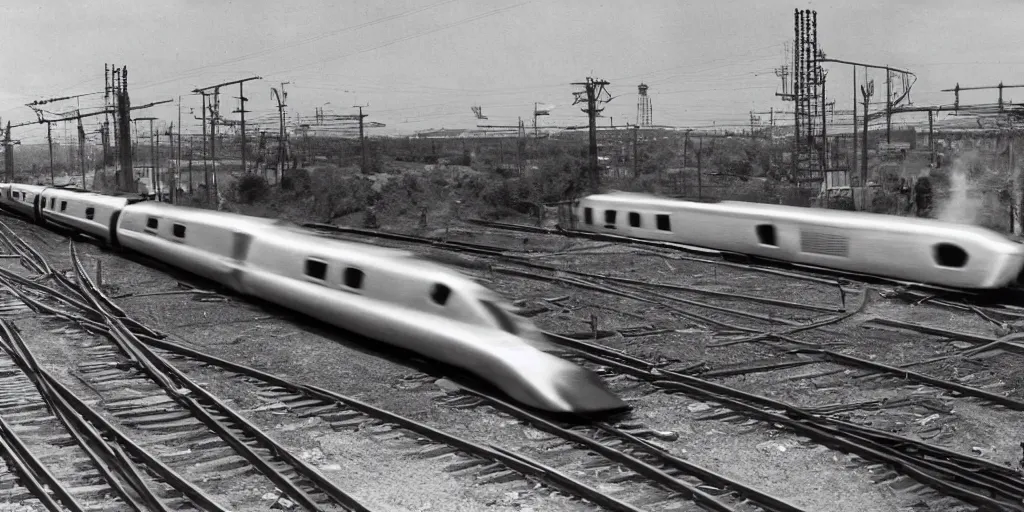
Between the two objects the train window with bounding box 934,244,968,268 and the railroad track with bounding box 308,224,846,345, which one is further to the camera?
the train window with bounding box 934,244,968,268

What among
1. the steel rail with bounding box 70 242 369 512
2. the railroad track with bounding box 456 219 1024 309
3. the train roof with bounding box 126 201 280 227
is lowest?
the steel rail with bounding box 70 242 369 512

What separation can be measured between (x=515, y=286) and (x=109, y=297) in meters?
9.90

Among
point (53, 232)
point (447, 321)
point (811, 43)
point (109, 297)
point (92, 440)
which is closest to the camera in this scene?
point (92, 440)

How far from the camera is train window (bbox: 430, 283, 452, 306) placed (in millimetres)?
14492

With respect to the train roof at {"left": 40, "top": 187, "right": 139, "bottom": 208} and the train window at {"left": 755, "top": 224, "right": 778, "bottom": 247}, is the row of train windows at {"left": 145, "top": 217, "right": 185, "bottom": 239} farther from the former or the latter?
the train window at {"left": 755, "top": 224, "right": 778, "bottom": 247}

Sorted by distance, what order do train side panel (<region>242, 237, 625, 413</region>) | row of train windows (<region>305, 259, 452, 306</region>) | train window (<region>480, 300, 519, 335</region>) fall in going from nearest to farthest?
1. train side panel (<region>242, 237, 625, 413</region>)
2. train window (<region>480, 300, 519, 335</region>)
3. row of train windows (<region>305, 259, 452, 306</region>)

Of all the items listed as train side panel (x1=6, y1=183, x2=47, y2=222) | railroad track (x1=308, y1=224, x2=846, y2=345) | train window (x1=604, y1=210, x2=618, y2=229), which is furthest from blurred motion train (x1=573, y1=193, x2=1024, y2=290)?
train side panel (x1=6, y1=183, x2=47, y2=222)

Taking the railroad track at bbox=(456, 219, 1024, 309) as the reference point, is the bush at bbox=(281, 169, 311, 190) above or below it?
above

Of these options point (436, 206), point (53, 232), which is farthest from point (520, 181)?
point (53, 232)

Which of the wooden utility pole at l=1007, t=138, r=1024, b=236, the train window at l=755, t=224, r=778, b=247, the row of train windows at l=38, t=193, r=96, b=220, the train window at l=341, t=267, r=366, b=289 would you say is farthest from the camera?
the wooden utility pole at l=1007, t=138, r=1024, b=236

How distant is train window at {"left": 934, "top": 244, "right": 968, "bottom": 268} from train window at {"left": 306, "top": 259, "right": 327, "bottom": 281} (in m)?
14.3

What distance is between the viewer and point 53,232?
37.1 meters

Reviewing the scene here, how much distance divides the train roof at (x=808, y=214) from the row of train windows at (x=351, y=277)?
1344 cm

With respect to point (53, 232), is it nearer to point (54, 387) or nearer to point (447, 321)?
point (54, 387)
